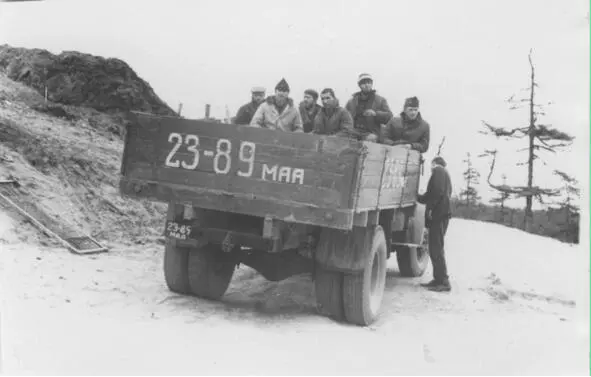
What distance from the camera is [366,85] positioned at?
777 cm

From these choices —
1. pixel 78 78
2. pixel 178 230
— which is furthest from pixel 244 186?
pixel 78 78

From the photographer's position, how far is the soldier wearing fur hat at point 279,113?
20.9 feet

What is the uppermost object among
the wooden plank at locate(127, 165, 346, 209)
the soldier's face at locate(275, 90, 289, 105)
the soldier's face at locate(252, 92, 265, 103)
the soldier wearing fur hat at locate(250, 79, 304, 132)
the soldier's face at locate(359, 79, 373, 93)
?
the soldier's face at locate(359, 79, 373, 93)

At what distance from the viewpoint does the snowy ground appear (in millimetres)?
4729

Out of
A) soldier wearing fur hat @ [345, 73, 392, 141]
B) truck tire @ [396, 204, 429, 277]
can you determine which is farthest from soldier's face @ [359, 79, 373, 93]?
truck tire @ [396, 204, 429, 277]

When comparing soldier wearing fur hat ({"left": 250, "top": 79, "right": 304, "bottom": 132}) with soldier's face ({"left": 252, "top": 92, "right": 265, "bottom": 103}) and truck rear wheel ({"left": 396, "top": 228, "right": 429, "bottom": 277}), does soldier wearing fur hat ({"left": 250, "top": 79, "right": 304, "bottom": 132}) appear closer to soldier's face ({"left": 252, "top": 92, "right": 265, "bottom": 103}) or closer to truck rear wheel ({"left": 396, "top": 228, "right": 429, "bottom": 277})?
soldier's face ({"left": 252, "top": 92, "right": 265, "bottom": 103})

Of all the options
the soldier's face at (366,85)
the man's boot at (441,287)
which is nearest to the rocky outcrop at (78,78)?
the soldier's face at (366,85)

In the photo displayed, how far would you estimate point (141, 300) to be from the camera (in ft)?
18.9

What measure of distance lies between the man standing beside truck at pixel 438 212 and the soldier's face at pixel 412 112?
0.55 m

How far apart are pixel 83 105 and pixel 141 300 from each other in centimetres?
697

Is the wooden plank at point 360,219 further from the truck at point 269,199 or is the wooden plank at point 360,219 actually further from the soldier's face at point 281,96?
the soldier's face at point 281,96

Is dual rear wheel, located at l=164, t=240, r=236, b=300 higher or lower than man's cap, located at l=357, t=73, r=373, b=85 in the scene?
lower

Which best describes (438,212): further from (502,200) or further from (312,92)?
(312,92)

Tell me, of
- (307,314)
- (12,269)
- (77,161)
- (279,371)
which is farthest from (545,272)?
(77,161)
